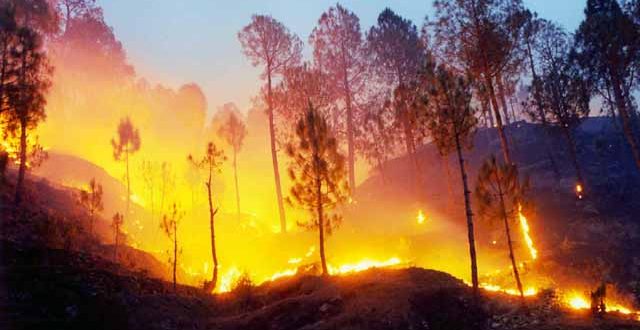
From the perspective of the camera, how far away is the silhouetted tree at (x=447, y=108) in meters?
14.9

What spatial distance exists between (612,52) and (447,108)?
770 inches

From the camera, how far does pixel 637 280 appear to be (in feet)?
67.9

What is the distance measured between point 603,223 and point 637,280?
638 centimetres

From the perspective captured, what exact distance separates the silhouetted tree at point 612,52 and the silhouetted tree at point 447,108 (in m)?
15.7

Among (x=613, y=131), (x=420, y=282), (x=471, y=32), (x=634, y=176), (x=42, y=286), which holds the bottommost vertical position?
(x=420, y=282)

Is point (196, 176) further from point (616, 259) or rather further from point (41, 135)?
point (616, 259)

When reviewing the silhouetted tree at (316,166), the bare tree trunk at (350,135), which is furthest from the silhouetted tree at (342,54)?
the silhouetted tree at (316,166)

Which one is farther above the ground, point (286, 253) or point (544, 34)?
point (544, 34)

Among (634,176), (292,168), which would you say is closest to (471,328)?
(292,168)

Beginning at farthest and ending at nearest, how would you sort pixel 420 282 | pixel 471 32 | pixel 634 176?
pixel 634 176, pixel 471 32, pixel 420 282

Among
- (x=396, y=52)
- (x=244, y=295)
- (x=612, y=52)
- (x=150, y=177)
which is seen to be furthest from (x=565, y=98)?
(x=150, y=177)

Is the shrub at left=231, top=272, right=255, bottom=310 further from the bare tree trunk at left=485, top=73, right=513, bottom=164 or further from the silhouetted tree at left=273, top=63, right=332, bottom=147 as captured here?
the silhouetted tree at left=273, top=63, right=332, bottom=147

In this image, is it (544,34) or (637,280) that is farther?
(544,34)

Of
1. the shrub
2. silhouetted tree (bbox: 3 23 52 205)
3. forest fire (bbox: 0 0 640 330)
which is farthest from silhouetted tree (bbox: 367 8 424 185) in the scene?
silhouetted tree (bbox: 3 23 52 205)
